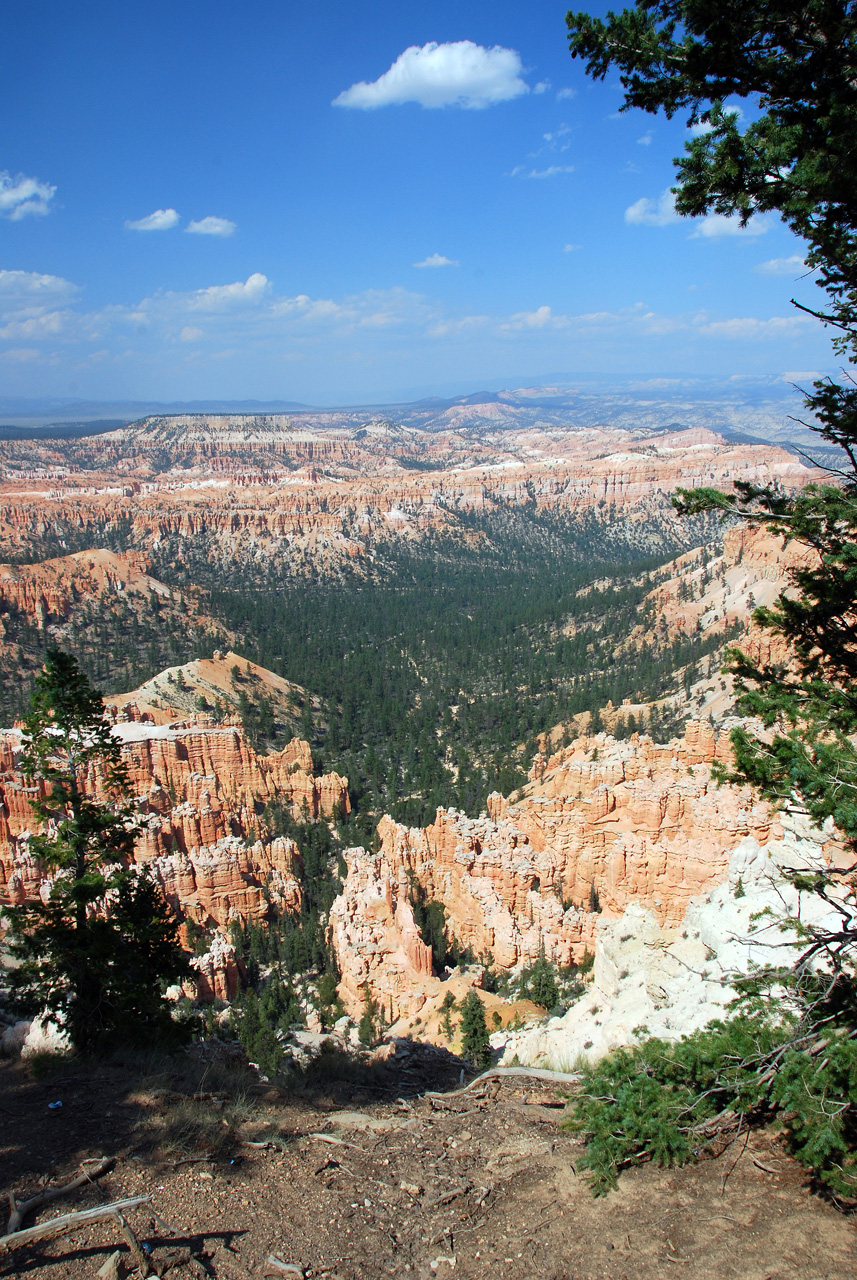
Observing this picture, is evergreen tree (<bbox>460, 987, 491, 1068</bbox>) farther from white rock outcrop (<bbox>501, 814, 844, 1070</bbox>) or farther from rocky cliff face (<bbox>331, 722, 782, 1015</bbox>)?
rocky cliff face (<bbox>331, 722, 782, 1015</bbox>)

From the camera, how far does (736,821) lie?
78.7ft

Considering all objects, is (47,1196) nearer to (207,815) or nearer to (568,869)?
(568,869)

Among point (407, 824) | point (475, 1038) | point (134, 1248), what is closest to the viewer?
point (134, 1248)

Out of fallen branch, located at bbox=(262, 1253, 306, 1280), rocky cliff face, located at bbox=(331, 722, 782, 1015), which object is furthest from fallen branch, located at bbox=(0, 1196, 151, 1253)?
rocky cliff face, located at bbox=(331, 722, 782, 1015)

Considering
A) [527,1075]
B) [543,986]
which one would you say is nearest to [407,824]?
[543,986]

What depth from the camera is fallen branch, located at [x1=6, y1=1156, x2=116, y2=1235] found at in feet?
18.9

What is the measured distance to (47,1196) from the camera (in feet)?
20.3

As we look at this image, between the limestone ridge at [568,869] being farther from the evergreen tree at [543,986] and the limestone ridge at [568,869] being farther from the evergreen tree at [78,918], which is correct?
the evergreen tree at [78,918]

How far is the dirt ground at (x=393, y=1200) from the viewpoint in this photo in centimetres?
557

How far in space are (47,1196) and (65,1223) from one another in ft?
2.01

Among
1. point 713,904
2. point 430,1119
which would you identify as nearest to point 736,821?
point 713,904

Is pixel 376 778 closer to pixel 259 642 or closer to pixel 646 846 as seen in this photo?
pixel 646 846

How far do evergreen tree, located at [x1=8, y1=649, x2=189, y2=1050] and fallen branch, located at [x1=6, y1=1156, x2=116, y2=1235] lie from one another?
224 inches

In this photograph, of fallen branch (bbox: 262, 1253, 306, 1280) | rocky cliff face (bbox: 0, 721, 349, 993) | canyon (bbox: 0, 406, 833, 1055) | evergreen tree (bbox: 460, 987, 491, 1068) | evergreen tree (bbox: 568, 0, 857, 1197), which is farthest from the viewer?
rocky cliff face (bbox: 0, 721, 349, 993)
